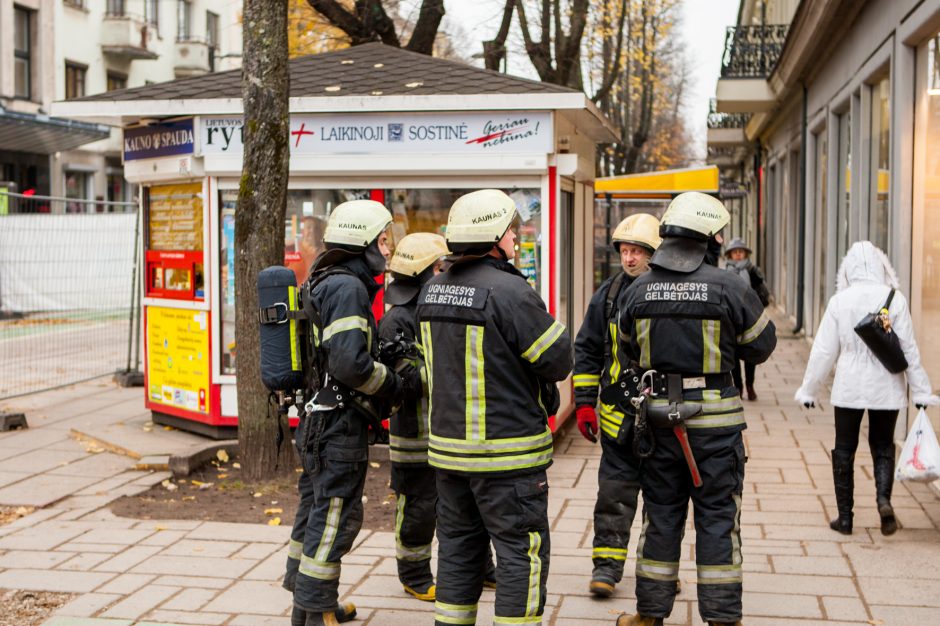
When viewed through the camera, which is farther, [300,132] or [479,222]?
[300,132]

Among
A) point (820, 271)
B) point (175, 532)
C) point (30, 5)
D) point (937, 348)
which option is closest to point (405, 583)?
point (175, 532)

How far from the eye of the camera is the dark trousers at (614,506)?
18.1 feet

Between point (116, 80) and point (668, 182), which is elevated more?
point (116, 80)

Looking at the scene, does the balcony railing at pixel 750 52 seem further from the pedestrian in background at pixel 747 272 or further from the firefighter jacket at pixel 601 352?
the firefighter jacket at pixel 601 352

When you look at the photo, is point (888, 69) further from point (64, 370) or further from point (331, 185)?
point (64, 370)

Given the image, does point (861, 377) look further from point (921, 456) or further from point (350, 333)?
point (350, 333)

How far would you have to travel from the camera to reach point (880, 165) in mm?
10953

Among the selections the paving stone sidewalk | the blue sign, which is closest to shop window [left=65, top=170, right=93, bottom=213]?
the blue sign

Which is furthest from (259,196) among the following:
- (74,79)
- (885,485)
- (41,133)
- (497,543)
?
(74,79)

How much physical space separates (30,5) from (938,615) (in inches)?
1299

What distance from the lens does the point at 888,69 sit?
10.6 meters

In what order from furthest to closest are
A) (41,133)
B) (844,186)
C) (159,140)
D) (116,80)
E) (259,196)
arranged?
(116,80) → (41,133) → (844,186) → (159,140) → (259,196)

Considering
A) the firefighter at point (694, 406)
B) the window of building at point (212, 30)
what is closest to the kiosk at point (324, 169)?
the firefighter at point (694, 406)

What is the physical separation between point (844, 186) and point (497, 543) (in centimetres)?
1099
